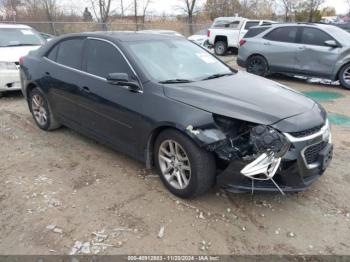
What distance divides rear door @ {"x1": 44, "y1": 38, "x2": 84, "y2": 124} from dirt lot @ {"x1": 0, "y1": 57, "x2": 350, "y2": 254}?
71cm

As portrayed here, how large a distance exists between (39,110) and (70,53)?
1281mm

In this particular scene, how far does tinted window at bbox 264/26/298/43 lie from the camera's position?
32.6 feet

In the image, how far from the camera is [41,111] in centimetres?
568

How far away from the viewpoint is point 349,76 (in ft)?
30.0

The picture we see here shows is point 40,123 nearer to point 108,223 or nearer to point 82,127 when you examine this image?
point 82,127

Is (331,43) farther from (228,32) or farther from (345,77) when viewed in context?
(228,32)

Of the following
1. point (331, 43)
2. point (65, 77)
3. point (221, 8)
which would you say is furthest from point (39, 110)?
point (221, 8)

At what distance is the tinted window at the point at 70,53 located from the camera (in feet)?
15.8

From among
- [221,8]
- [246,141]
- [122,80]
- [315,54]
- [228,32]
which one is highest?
[221,8]

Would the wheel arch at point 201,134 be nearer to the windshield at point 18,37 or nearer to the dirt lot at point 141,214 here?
the dirt lot at point 141,214

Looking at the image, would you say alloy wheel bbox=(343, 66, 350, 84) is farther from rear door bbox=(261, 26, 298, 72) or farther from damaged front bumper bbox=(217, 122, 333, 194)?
damaged front bumper bbox=(217, 122, 333, 194)

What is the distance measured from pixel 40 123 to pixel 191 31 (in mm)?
22875

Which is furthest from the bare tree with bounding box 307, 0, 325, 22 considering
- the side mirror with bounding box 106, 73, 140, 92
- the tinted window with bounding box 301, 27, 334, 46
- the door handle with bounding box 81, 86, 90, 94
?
the side mirror with bounding box 106, 73, 140, 92

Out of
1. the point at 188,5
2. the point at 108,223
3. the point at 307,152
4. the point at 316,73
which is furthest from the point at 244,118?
the point at 188,5
